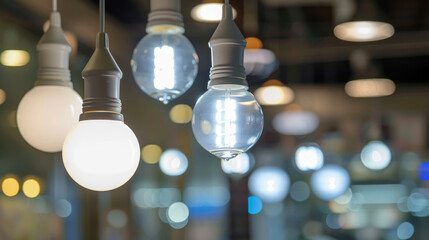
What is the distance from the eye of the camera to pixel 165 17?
1612 millimetres

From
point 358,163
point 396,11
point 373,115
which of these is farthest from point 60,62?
point 358,163

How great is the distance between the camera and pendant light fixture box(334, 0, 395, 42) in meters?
4.31

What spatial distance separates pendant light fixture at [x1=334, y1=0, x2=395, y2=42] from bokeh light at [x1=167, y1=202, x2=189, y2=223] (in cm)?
620

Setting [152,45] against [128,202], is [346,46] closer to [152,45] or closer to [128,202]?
[128,202]

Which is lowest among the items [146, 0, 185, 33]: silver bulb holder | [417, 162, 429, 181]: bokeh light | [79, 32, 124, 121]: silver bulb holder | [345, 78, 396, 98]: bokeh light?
[79, 32, 124, 121]: silver bulb holder

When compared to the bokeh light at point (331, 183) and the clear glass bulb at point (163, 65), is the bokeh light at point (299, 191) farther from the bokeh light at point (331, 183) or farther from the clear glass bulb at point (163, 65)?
the clear glass bulb at point (163, 65)

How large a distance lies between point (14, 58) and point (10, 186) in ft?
3.25

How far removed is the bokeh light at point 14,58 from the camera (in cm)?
484

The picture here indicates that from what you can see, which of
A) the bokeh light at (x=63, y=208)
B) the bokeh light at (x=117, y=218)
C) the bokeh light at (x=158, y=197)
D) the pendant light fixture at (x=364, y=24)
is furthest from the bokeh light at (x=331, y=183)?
the pendant light fixture at (x=364, y=24)

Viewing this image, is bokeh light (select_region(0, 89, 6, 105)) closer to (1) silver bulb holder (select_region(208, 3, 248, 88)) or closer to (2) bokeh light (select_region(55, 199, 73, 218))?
(2) bokeh light (select_region(55, 199, 73, 218))

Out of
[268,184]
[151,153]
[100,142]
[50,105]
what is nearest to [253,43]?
[268,184]

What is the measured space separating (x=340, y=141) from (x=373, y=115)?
109 centimetres

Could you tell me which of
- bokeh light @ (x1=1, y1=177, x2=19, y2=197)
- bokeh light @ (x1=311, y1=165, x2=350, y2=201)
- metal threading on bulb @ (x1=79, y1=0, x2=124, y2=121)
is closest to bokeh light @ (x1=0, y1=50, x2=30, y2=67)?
bokeh light @ (x1=1, y1=177, x2=19, y2=197)

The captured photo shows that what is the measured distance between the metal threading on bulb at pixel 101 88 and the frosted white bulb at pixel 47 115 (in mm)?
200
